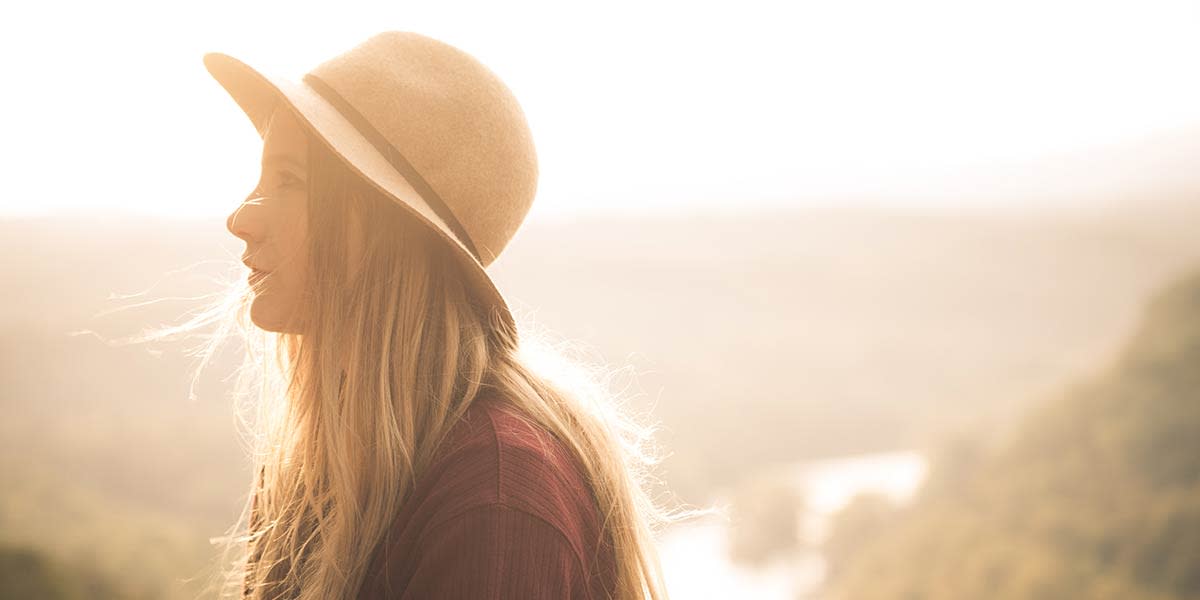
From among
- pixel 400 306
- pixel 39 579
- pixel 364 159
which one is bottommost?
pixel 39 579

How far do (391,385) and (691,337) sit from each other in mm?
2619

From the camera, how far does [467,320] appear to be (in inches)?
35.5

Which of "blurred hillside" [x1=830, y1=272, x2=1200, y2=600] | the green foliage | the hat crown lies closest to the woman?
the hat crown

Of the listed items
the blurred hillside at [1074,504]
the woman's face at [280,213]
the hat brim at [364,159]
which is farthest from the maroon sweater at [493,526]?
the blurred hillside at [1074,504]

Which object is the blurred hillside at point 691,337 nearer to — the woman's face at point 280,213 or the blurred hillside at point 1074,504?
the blurred hillside at point 1074,504

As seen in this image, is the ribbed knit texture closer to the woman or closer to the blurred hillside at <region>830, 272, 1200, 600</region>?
Answer: the woman

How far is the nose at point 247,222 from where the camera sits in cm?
89

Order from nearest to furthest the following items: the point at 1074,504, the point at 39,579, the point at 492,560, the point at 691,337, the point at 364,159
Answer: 1. the point at 492,560
2. the point at 364,159
3. the point at 39,579
4. the point at 1074,504
5. the point at 691,337

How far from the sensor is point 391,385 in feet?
2.87

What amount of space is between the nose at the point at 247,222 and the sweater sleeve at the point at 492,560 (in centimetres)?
39

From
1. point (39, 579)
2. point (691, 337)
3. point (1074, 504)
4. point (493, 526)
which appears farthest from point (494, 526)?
point (1074, 504)

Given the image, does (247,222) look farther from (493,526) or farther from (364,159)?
(493,526)

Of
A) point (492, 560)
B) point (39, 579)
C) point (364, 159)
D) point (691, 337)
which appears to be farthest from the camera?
point (691, 337)

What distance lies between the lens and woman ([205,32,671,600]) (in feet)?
2.68
